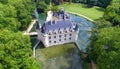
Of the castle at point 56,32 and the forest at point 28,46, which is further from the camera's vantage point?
the castle at point 56,32

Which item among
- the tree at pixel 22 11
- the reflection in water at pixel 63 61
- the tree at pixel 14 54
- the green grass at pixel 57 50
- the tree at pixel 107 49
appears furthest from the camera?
the tree at pixel 22 11

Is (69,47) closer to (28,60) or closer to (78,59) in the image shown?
(78,59)

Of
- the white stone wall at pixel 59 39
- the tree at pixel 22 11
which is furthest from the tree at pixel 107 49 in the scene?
the tree at pixel 22 11

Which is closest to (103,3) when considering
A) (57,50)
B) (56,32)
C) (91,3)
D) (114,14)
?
(91,3)

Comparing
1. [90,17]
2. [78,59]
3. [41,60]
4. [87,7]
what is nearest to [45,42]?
[41,60]

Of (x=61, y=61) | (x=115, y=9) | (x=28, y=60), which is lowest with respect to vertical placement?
(x=61, y=61)

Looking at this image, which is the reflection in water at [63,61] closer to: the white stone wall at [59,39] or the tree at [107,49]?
the white stone wall at [59,39]
